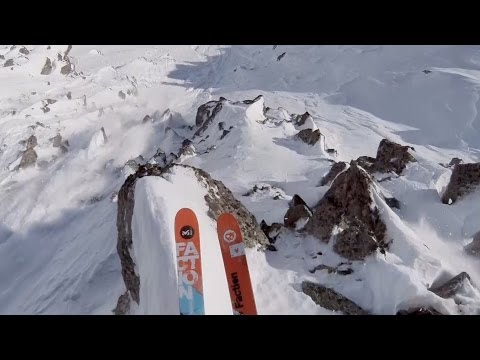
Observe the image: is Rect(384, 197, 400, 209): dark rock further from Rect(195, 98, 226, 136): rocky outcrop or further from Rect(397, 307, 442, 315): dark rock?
Rect(195, 98, 226, 136): rocky outcrop

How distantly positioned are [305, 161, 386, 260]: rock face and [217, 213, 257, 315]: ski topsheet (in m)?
5.51

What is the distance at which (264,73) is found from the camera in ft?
203

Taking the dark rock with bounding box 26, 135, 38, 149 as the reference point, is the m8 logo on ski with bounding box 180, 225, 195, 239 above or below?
above

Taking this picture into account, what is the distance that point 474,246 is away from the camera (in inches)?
742

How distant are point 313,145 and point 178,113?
25.4 meters

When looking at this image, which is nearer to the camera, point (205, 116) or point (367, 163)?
point (367, 163)

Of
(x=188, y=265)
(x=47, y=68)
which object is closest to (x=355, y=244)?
(x=188, y=265)

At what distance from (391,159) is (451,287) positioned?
50.3 ft

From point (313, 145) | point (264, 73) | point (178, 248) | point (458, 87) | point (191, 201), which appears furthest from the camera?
point (264, 73)

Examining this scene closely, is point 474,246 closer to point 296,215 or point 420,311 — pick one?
point 296,215

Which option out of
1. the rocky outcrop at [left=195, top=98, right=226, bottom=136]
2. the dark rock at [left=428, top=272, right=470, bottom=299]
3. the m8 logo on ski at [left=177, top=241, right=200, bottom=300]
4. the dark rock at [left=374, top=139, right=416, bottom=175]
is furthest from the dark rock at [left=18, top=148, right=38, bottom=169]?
the dark rock at [left=428, top=272, right=470, bottom=299]

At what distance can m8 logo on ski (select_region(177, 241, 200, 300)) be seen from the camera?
905 cm
